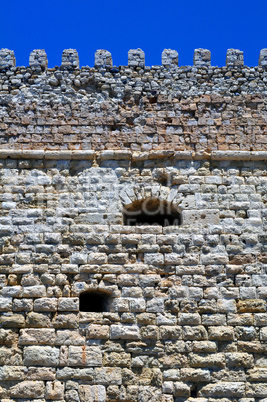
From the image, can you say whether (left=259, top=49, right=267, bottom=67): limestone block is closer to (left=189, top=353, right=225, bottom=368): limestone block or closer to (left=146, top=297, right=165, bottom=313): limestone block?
(left=146, top=297, right=165, bottom=313): limestone block

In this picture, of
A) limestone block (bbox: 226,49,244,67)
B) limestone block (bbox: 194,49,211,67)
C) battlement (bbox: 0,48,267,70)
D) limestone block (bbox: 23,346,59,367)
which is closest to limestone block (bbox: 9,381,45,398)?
limestone block (bbox: 23,346,59,367)

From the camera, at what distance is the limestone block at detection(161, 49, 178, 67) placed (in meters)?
8.38

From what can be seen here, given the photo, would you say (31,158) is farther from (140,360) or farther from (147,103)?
(140,360)

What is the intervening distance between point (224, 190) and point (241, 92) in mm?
1546

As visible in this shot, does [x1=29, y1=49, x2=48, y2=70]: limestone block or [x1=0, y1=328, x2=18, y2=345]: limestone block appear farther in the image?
[x1=29, y1=49, x2=48, y2=70]: limestone block

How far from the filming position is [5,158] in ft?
25.9

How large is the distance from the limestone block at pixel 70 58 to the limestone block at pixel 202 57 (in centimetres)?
174

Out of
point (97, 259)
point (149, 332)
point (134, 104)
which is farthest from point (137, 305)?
point (134, 104)

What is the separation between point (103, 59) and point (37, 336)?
13.2ft

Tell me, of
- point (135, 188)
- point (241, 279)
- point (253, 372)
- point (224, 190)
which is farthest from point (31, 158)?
point (253, 372)

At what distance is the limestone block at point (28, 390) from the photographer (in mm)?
6684

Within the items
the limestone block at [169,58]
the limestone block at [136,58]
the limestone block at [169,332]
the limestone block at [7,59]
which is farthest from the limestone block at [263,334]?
the limestone block at [7,59]

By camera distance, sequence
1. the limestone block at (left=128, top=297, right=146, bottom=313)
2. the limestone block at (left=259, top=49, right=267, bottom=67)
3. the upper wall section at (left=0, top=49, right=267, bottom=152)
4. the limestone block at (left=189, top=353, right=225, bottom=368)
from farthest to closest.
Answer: the limestone block at (left=259, top=49, right=267, bottom=67) → the upper wall section at (left=0, top=49, right=267, bottom=152) → the limestone block at (left=128, top=297, right=146, bottom=313) → the limestone block at (left=189, top=353, right=225, bottom=368)

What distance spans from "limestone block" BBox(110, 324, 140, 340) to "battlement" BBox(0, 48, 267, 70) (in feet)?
12.3
